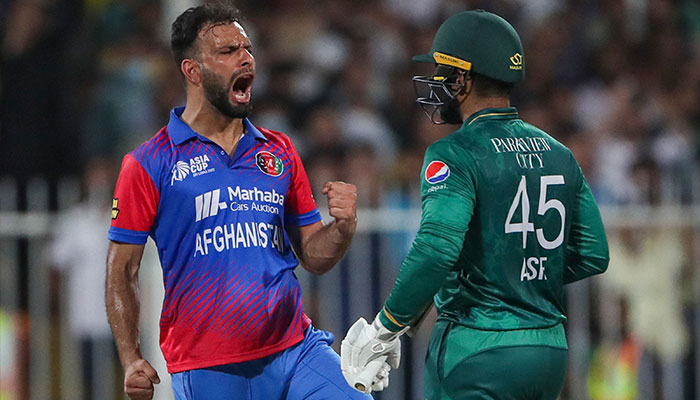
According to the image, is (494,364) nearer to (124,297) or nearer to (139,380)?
(139,380)

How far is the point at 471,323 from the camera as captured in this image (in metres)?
4.31

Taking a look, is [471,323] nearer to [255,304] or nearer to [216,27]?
[255,304]

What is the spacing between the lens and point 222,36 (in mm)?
4676

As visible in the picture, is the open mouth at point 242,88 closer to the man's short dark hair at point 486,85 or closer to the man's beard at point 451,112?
the man's beard at point 451,112

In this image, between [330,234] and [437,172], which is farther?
[330,234]

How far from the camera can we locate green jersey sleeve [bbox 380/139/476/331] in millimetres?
4109

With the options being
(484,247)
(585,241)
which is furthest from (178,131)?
(585,241)

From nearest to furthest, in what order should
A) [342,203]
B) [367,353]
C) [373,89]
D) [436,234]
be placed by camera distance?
[436,234] < [367,353] < [342,203] < [373,89]

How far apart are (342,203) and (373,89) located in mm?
6108

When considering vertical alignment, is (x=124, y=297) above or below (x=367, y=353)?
above

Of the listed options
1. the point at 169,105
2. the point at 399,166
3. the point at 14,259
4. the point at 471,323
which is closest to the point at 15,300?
the point at 14,259

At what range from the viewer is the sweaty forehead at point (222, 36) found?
15.3 feet

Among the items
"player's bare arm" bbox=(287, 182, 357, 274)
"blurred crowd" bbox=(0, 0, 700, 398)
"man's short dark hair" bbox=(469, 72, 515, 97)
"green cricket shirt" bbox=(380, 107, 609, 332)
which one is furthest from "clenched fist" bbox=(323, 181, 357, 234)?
"blurred crowd" bbox=(0, 0, 700, 398)

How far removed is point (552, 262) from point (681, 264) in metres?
4.30
